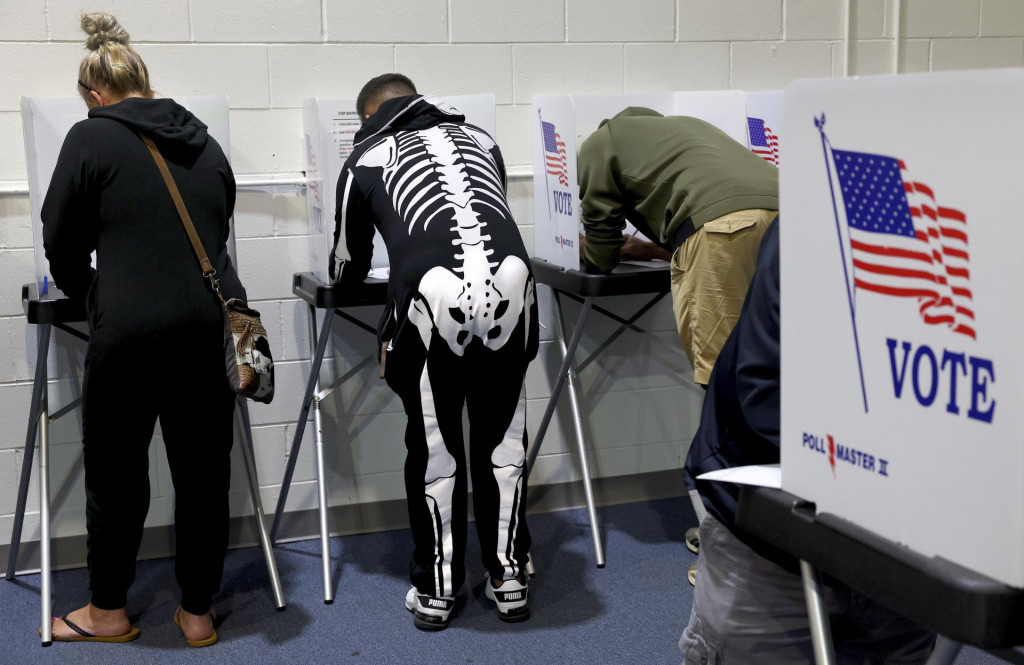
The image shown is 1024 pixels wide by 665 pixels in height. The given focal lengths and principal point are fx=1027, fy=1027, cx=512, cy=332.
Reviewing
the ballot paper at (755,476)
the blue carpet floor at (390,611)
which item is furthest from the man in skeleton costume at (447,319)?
the ballot paper at (755,476)

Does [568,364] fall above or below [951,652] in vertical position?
below

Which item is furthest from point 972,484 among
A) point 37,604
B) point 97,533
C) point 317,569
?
point 37,604

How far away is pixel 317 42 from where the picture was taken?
2.78m

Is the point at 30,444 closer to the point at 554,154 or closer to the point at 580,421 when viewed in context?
the point at 580,421

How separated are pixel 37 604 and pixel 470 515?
1.21 metres

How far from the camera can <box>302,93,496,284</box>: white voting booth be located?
8.56 feet

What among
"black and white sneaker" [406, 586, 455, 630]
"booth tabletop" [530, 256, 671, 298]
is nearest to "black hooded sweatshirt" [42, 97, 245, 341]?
"black and white sneaker" [406, 586, 455, 630]

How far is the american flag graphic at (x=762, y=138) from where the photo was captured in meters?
3.07

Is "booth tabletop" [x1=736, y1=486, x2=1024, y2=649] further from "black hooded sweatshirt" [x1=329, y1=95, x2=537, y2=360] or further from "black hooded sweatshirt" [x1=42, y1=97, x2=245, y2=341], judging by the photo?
"black hooded sweatshirt" [x1=42, y1=97, x2=245, y2=341]

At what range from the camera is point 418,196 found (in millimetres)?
2170

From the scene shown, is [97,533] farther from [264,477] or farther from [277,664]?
[264,477]

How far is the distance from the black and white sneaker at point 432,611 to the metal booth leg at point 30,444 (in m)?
1.04

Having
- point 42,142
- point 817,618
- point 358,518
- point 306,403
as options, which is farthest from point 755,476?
point 358,518

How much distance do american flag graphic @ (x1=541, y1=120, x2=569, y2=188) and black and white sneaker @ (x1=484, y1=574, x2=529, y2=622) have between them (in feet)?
3.47
